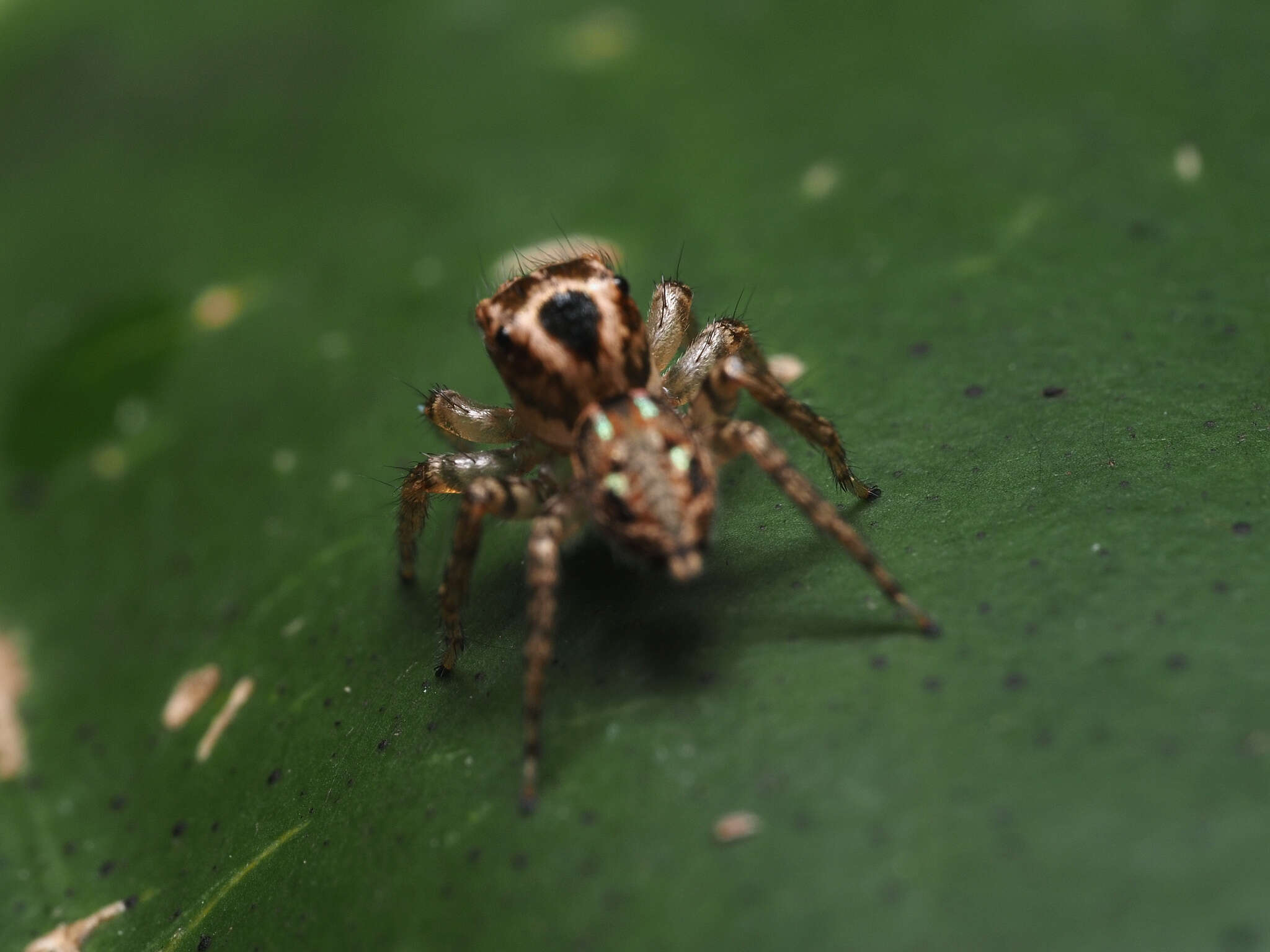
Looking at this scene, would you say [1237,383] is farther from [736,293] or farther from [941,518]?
[736,293]

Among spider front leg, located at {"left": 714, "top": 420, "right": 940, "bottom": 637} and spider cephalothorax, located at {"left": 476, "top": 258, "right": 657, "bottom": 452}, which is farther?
spider cephalothorax, located at {"left": 476, "top": 258, "right": 657, "bottom": 452}

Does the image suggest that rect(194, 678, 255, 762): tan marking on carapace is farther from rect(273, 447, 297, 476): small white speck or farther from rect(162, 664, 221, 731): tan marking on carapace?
rect(273, 447, 297, 476): small white speck

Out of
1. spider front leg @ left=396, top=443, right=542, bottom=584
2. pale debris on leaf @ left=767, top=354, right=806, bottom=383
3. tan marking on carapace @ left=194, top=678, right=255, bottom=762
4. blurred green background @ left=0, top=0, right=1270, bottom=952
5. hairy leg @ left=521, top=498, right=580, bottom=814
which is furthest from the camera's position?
pale debris on leaf @ left=767, top=354, right=806, bottom=383

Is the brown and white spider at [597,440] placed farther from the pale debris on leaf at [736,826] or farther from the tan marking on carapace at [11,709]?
the tan marking on carapace at [11,709]

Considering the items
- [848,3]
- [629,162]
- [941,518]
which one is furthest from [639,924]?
[848,3]

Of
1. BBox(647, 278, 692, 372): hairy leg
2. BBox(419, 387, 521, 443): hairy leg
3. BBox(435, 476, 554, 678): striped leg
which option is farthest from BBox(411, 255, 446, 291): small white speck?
BBox(435, 476, 554, 678): striped leg

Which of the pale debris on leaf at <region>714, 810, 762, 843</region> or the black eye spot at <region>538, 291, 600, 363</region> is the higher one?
the black eye spot at <region>538, 291, 600, 363</region>
